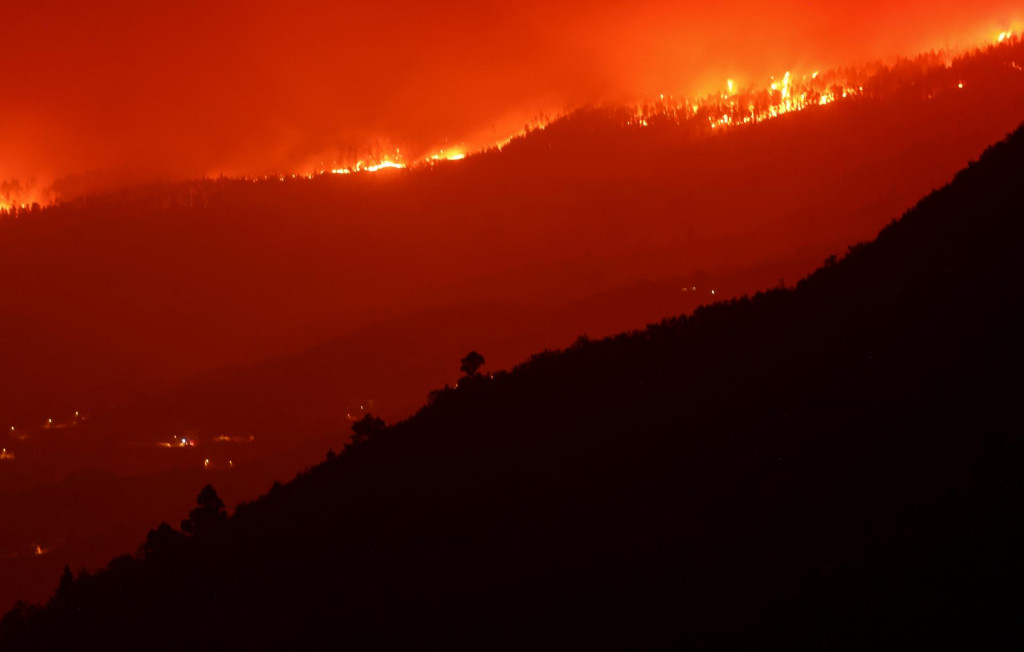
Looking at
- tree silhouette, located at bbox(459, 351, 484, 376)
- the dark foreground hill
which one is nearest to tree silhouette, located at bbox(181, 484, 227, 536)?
the dark foreground hill

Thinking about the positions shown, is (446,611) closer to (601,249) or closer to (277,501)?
(277,501)

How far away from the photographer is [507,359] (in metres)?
89.0

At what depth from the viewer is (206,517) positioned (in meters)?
30.0

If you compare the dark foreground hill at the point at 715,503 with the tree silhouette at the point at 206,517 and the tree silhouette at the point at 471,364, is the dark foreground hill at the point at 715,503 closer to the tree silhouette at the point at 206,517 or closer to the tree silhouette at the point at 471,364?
the tree silhouette at the point at 206,517

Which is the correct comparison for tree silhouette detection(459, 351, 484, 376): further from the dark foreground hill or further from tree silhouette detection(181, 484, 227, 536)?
tree silhouette detection(181, 484, 227, 536)

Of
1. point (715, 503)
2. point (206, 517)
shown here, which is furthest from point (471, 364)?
point (715, 503)

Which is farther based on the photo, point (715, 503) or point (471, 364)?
point (471, 364)

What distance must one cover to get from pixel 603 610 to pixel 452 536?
4.52 m

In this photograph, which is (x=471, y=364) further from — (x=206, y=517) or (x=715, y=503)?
(x=715, y=503)

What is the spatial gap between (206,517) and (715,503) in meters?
19.1

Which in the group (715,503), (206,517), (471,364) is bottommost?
(715,503)

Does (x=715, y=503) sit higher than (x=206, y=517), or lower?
lower

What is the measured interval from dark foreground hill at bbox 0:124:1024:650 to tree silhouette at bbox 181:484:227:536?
405cm

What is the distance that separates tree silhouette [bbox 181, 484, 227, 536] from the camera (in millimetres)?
29078
